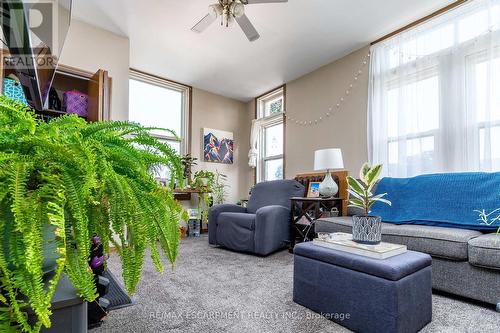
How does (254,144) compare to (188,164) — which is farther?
(254,144)

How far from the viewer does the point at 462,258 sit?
5.74 feet

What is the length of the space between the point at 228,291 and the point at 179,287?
0.36 meters

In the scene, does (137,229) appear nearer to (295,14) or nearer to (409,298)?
(409,298)

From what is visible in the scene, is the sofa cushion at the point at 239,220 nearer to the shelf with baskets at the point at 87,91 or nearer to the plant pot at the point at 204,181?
the plant pot at the point at 204,181

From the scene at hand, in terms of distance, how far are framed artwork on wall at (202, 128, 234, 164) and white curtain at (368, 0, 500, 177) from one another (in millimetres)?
2751

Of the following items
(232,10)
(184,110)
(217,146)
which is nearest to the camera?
(232,10)

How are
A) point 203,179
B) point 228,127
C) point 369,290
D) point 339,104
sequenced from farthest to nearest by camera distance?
point 228,127 → point 203,179 → point 339,104 → point 369,290

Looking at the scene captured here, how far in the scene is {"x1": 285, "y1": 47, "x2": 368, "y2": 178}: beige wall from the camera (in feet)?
11.6

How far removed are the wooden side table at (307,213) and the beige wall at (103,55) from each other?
7.97ft

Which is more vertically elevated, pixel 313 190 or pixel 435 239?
pixel 313 190

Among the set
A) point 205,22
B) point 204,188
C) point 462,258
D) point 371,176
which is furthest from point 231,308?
point 204,188

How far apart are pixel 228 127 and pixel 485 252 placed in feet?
14.5

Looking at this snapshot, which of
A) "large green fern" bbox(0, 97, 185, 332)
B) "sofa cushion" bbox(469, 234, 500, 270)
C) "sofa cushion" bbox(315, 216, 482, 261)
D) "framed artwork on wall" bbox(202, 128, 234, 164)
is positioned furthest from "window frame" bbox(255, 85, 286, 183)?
"large green fern" bbox(0, 97, 185, 332)

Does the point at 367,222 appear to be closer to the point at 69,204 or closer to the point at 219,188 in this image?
the point at 69,204
